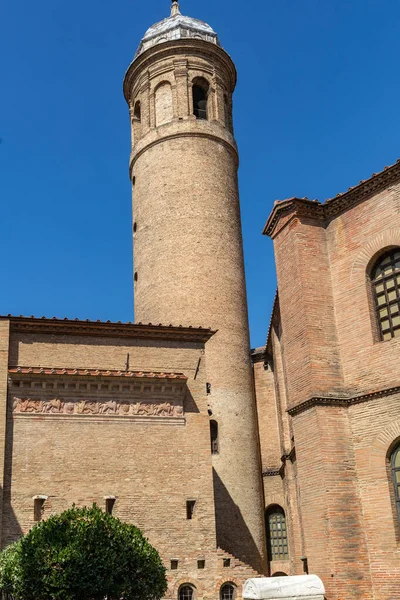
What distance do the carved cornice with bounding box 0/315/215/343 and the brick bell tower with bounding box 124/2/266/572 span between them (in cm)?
328

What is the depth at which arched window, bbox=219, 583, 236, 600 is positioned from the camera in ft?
56.3

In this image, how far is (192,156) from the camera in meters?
25.2

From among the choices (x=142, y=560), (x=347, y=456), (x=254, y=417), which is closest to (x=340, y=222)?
(x=347, y=456)

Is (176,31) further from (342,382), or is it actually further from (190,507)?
(190,507)

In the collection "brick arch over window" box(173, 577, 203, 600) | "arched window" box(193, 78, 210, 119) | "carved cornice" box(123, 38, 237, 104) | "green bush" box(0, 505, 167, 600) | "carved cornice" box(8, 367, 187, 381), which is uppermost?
"carved cornice" box(123, 38, 237, 104)

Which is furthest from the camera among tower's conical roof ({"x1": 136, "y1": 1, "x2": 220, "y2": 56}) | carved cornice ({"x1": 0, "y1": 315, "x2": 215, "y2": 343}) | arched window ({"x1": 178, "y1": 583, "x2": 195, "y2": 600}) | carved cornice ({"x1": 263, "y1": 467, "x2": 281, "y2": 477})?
tower's conical roof ({"x1": 136, "y1": 1, "x2": 220, "y2": 56})

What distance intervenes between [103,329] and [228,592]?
730 cm

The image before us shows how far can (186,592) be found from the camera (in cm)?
1672

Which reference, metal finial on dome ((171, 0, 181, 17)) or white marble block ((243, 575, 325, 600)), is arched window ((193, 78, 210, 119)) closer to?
metal finial on dome ((171, 0, 181, 17))

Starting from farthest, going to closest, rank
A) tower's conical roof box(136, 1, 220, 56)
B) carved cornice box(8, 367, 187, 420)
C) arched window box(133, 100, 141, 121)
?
1. arched window box(133, 100, 141, 121)
2. tower's conical roof box(136, 1, 220, 56)
3. carved cornice box(8, 367, 187, 420)

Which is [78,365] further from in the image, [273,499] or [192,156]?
[192,156]

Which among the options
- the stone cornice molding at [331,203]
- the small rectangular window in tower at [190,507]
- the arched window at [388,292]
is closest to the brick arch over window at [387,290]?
the arched window at [388,292]

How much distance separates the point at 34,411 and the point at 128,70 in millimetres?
16266

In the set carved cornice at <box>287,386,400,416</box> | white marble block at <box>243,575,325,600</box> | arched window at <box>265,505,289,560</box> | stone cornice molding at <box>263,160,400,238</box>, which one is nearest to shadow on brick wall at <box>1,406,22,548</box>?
white marble block at <box>243,575,325,600</box>
